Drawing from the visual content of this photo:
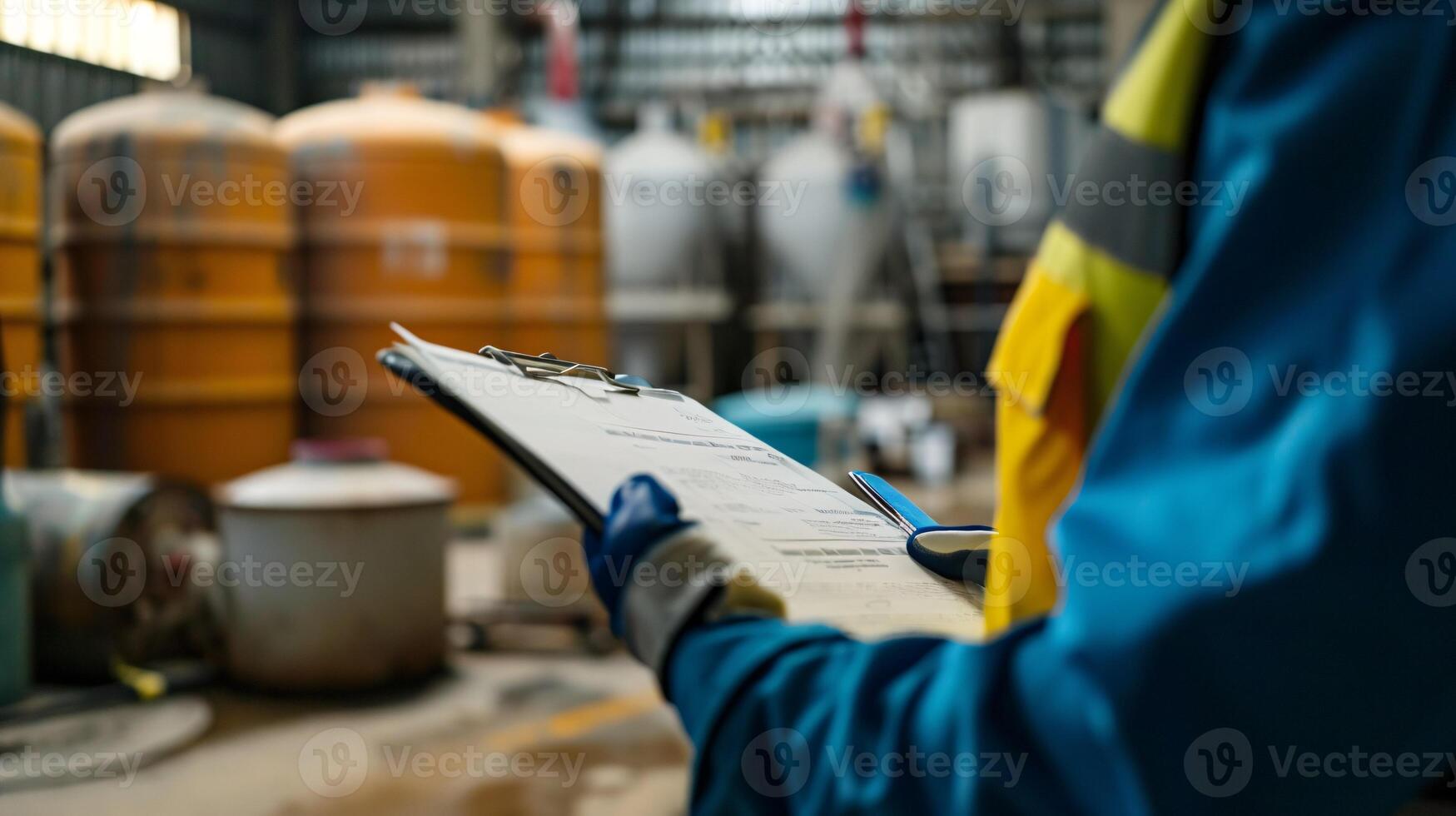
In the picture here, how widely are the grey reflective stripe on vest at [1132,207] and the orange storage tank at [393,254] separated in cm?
659

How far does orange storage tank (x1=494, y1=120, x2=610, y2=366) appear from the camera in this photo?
8.30 m

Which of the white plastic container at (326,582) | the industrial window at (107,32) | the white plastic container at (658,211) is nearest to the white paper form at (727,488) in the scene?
the white plastic container at (326,582)

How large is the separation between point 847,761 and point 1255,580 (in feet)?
1.00

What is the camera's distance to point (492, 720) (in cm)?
412

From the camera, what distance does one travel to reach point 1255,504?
710mm

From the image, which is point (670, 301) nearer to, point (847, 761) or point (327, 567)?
point (327, 567)

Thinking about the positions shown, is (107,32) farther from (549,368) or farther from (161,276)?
(549,368)

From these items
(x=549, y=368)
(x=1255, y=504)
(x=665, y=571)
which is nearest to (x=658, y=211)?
(x=549, y=368)

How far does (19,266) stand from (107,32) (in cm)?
788

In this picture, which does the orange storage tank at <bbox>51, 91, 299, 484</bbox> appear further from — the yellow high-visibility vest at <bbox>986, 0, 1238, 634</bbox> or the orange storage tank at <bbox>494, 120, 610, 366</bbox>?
the yellow high-visibility vest at <bbox>986, 0, 1238, 634</bbox>

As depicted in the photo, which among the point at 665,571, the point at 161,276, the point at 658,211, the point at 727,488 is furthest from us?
the point at 658,211

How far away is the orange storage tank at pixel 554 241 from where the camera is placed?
8305mm

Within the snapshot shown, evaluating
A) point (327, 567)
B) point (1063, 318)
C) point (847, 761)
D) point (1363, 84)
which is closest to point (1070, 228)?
point (1063, 318)

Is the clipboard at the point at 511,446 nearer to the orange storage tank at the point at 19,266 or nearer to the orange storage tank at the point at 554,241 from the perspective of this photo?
the orange storage tank at the point at 19,266
